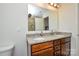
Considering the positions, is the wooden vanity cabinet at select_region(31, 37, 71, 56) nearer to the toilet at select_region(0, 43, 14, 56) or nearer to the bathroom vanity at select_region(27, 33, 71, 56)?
the bathroom vanity at select_region(27, 33, 71, 56)

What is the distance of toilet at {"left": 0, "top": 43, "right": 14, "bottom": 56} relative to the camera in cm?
182

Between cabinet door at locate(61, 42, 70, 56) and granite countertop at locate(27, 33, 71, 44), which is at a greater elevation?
granite countertop at locate(27, 33, 71, 44)

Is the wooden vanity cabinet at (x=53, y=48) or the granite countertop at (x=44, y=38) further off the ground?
the granite countertop at (x=44, y=38)

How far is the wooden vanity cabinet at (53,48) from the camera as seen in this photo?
75.4 inches

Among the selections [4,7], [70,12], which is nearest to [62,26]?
[70,12]

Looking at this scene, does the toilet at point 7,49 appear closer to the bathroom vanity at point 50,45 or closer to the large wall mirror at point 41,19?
the bathroom vanity at point 50,45

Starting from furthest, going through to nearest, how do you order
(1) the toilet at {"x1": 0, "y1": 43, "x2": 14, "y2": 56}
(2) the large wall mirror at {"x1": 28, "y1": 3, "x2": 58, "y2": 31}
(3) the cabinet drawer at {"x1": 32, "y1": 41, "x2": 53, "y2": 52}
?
(2) the large wall mirror at {"x1": 28, "y1": 3, "x2": 58, "y2": 31} → (3) the cabinet drawer at {"x1": 32, "y1": 41, "x2": 53, "y2": 52} → (1) the toilet at {"x1": 0, "y1": 43, "x2": 14, "y2": 56}

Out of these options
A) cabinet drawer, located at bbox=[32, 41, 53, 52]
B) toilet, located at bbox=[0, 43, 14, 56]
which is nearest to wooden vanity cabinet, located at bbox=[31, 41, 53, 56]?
cabinet drawer, located at bbox=[32, 41, 53, 52]

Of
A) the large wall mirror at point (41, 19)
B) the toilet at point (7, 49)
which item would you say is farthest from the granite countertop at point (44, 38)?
the toilet at point (7, 49)

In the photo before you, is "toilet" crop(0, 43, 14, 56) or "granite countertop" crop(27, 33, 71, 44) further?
"granite countertop" crop(27, 33, 71, 44)

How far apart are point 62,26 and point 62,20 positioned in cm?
10

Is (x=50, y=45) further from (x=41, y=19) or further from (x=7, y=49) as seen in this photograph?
(x=7, y=49)

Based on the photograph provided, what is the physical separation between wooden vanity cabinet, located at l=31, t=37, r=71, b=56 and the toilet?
31cm

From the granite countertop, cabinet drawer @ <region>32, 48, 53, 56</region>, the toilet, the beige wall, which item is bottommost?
cabinet drawer @ <region>32, 48, 53, 56</region>
